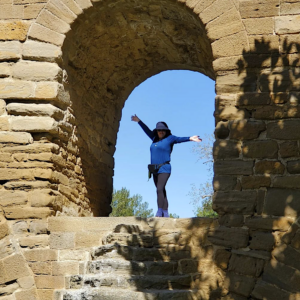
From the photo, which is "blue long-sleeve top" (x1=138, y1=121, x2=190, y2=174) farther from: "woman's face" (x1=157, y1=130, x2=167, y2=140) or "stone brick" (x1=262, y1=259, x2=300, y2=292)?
"stone brick" (x1=262, y1=259, x2=300, y2=292)

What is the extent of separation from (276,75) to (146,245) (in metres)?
2.49

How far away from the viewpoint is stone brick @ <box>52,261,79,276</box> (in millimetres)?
6168

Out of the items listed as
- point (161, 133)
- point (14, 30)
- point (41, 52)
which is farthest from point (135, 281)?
point (14, 30)

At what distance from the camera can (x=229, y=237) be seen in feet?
19.2

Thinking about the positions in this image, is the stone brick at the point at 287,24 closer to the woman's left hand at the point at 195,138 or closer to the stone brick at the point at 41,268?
the woman's left hand at the point at 195,138

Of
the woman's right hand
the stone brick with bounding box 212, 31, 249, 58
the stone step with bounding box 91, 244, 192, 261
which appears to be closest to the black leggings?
the woman's right hand

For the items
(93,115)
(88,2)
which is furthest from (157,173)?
(88,2)

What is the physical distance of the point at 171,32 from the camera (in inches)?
300

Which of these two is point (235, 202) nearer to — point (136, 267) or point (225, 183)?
point (225, 183)

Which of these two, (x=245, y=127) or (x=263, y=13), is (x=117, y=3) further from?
(x=245, y=127)

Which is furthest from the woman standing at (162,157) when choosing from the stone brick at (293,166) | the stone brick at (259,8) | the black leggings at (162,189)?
the stone brick at (259,8)

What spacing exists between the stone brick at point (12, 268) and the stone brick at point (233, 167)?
8.24ft

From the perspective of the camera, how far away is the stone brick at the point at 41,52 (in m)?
6.77

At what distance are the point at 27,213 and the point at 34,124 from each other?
1107 millimetres
